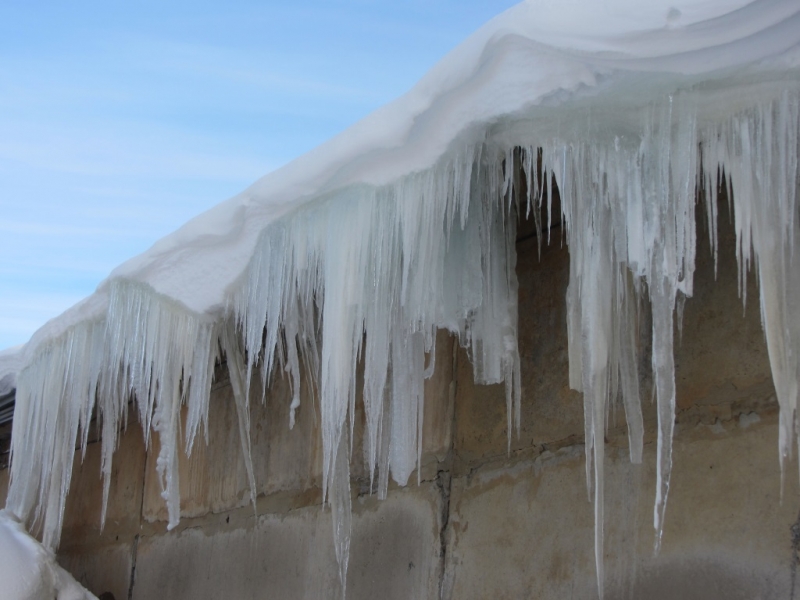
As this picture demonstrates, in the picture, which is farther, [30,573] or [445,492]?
[30,573]

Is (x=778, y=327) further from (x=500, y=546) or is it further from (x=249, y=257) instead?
(x=249, y=257)

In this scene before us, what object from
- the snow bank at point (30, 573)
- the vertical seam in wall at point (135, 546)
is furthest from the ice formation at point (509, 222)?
the vertical seam in wall at point (135, 546)

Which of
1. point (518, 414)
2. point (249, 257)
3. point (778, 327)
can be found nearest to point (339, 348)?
point (249, 257)

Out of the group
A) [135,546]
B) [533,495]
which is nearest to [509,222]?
[533,495]

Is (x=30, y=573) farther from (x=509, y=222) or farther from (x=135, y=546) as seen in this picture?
(x=509, y=222)

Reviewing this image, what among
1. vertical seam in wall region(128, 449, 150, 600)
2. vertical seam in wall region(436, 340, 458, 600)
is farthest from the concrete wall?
vertical seam in wall region(128, 449, 150, 600)

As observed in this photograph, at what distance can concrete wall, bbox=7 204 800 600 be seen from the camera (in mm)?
2018

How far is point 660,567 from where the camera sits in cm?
210

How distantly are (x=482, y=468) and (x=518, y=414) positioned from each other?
0.74ft

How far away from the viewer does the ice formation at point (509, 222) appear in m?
1.62

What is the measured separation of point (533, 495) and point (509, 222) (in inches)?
29.5

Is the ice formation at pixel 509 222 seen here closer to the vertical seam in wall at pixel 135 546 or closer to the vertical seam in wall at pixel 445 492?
the vertical seam in wall at pixel 445 492

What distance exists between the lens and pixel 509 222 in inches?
93.4

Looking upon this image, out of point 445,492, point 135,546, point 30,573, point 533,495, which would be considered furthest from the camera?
point 135,546
